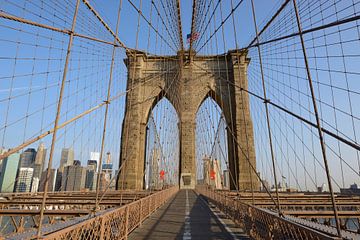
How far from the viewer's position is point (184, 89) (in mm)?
23078

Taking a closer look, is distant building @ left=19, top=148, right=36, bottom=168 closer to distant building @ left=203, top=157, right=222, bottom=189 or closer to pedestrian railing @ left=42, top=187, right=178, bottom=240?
distant building @ left=203, top=157, right=222, bottom=189

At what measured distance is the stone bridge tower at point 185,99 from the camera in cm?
2011

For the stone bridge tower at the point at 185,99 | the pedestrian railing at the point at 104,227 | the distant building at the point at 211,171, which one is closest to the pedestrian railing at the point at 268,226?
the pedestrian railing at the point at 104,227

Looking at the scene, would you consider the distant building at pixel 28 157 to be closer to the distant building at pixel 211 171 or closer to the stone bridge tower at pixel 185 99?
the stone bridge tower at pixel 185 99

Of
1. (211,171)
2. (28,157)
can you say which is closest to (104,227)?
(28,157)

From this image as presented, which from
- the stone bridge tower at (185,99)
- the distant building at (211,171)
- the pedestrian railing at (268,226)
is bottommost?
the pedestrian railing at (268,226)

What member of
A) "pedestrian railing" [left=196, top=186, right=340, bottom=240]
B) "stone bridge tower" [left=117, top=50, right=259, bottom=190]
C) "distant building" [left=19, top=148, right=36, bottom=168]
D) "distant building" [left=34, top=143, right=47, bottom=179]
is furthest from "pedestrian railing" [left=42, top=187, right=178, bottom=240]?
"stone bridge tower" [left=117, top=50, right=259, bottom=190]

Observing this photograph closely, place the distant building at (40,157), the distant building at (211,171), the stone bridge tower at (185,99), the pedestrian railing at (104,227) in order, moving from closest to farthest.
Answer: the pedestrian railing at (104,227)
the distant building at (40,157)
the distant building at (211,171)
the stone bridge tower at (185,99)

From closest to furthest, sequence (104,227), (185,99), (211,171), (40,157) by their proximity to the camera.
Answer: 1. (104,227)
2. (40,157)
3. (211,171)
4. (185,99)

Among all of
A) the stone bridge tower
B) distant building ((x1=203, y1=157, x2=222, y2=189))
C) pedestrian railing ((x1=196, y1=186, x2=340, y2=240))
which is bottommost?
pedestrian railing ((x1=196, y1=186, x2=340, y2=240))

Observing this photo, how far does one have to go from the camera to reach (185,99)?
22984 mm

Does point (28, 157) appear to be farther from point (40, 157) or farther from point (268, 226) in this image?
point (268, 226)

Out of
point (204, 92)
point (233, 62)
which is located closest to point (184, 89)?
point (204, 92)

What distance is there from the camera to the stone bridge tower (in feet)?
66.0
